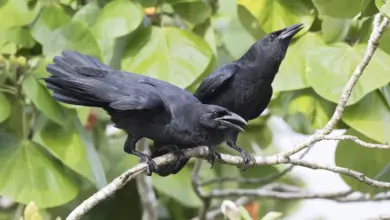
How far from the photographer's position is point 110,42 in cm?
89

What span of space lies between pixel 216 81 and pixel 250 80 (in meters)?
0.04

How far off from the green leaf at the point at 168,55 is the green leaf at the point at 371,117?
0.19 meters

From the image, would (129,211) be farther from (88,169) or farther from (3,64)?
(3,64)

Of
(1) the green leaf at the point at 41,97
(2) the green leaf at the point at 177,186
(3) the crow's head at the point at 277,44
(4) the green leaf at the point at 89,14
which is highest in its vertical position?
(3) the crow's head at the point at 277,44

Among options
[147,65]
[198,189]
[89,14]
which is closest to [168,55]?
[147,65]

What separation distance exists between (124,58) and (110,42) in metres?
0.03

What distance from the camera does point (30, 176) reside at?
836 mm

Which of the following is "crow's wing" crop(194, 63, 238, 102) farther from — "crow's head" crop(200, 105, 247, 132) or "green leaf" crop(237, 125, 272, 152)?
"green leaf" crop(237, 125, 272, 152)

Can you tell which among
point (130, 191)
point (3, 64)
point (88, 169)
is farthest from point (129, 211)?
point (3, 64)

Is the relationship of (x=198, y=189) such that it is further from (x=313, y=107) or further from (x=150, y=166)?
(x=150, y=166)

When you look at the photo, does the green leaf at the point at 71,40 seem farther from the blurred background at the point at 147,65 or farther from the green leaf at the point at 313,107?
the green leaf at the point at 313,107

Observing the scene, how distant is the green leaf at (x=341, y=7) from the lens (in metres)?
0.73

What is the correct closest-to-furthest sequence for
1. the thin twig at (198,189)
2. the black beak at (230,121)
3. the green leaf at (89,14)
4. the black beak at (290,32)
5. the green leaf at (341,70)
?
the black beak at (230,121) < the black beak at (290,32) < the green leaf at (341,70) < the green leaf at (89,14) < the thin twig at (198,189)

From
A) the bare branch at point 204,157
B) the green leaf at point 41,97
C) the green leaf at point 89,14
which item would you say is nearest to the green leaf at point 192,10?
the green leaf at point 89,14
